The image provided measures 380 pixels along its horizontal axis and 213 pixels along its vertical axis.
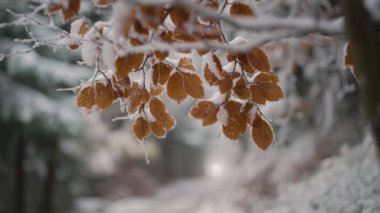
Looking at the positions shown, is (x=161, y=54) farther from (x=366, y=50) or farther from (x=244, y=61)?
(x=366, y=50)

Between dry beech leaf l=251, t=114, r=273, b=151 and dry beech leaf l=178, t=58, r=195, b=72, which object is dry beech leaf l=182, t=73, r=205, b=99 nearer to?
dry beech leaf l=178, t=58, r=195, b=72

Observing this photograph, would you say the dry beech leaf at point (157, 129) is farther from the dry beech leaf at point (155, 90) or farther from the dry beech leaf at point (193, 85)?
the dry beech leaf at point (193, 85)

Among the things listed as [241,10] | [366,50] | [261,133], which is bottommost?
[366,50]

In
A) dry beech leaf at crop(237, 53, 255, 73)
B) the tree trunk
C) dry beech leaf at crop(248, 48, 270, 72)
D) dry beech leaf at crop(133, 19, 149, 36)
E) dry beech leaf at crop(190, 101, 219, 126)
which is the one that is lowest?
the tree trunk

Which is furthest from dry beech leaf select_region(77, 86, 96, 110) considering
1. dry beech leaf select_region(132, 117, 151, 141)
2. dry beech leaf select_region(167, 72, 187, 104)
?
dry beech leaf select_region(167, 72, 187, 104)

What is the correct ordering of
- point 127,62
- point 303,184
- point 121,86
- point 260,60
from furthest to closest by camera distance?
1. point 303,184
2. point 121,86
3. point 260,60
4. point 127,62

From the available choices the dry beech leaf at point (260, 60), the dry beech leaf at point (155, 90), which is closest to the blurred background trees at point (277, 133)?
the dry beech leaf at point (260, 60)

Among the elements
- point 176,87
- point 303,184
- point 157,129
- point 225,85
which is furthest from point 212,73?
point 303,184
